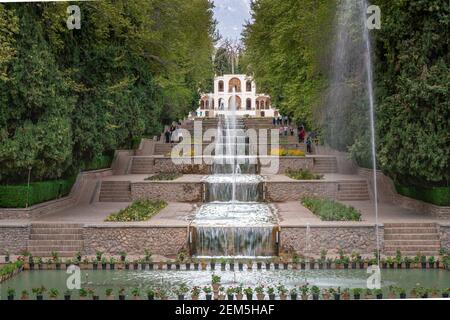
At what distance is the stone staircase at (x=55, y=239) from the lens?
Answer: 1853cm

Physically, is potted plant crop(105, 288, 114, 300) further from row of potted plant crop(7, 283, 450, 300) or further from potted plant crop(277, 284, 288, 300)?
potted plant crop(277, 284, 288, 300)

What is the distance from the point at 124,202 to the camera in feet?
Result: 84.8

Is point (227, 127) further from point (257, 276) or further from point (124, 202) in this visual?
point (257, 276)

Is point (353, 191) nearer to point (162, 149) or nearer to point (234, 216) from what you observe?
point (234, 216)

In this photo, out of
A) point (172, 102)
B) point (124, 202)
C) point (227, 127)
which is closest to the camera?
point (124, 202)

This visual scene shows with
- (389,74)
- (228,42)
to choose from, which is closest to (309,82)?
(389,74)

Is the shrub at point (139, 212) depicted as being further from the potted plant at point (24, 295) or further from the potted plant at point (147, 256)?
the potted plant at point (24, 295)

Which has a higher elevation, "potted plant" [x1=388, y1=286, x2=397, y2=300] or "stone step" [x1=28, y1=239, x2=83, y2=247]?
"stone step" [x1=28, y1=239, x2=83, y2=247]

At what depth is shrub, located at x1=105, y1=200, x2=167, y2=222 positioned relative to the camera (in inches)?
787

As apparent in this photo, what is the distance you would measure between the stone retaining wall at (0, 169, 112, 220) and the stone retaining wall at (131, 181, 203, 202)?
1.64 metres

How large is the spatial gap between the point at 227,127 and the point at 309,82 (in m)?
24.1

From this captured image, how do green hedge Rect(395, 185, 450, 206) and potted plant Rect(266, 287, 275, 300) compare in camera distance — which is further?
green hedge Rect(395, 185, 450, 206)

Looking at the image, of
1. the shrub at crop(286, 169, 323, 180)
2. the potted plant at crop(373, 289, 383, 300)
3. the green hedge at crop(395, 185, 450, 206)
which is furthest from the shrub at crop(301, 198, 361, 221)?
the potted plant at crop(373, 289, 383, 300)

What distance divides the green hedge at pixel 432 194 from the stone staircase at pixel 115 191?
880 cm
